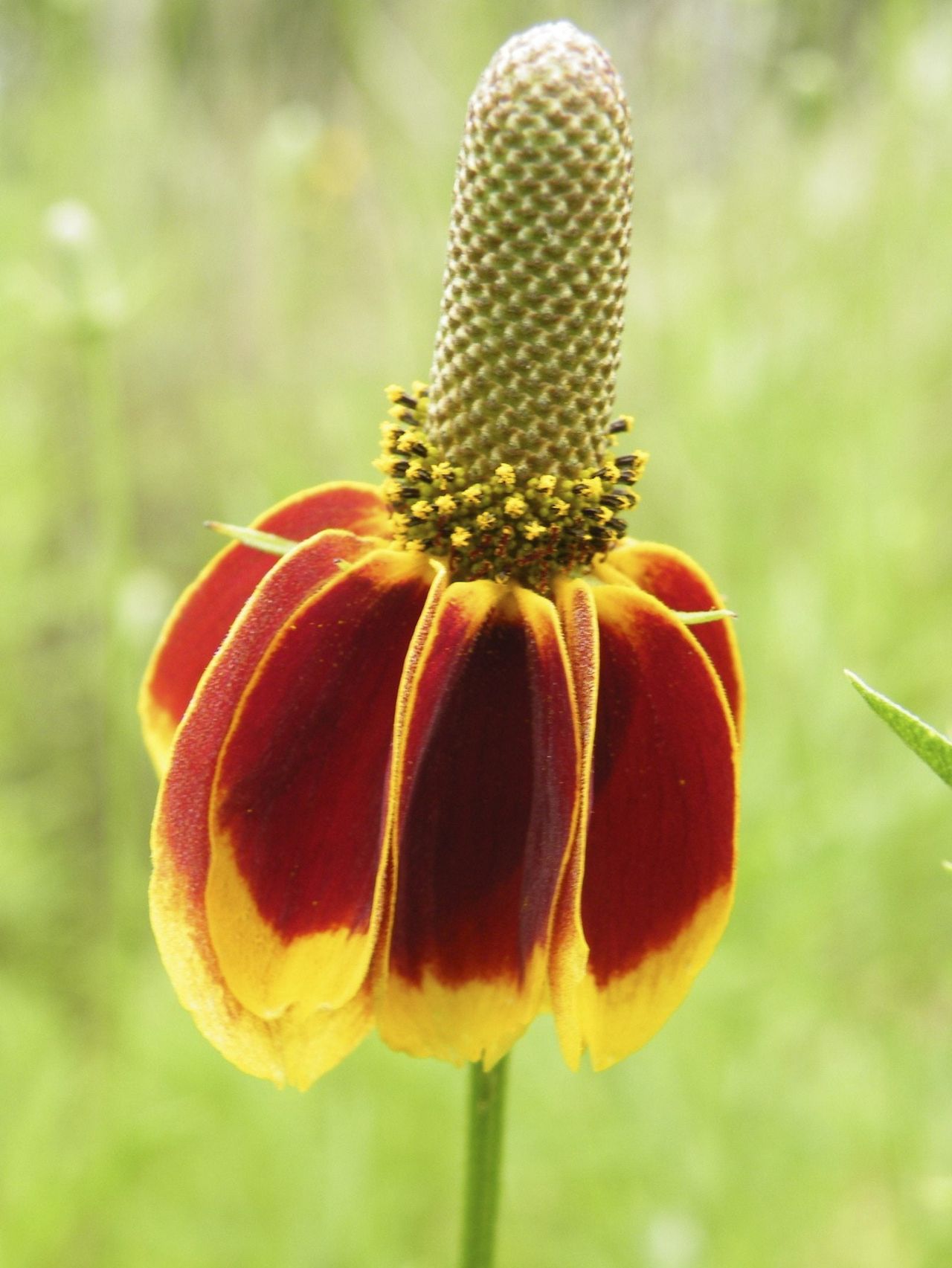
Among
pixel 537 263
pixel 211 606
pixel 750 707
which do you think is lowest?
pixel 750 707

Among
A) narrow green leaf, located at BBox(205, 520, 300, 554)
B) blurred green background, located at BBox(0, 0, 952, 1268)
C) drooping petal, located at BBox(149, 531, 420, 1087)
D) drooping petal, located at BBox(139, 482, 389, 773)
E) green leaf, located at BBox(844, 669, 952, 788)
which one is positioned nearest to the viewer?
green leaf, located at BBox(844, 669, 952, 788)

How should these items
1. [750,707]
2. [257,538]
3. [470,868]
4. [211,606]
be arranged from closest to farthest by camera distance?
1. [470,868]
2. [257,538]
3. [211,606]
4. [750,707]

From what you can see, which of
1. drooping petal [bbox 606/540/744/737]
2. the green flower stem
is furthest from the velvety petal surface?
drooping petal [bbox 606/540/744/737]

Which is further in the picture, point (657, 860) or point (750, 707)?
point (750, 707)

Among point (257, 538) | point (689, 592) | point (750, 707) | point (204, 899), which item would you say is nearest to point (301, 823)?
point (204, 899)

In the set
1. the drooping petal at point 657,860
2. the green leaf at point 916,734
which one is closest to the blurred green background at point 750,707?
the drooping petal at point 657,860

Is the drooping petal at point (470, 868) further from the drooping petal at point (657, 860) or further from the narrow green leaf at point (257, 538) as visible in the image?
the narrow green leaf at point (257, 538)

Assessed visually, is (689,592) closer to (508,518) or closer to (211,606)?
(508,518)

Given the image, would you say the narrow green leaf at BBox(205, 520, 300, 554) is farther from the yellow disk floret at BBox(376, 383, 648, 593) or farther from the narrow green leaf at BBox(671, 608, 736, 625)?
the narrow green leaf at BBox(671, 608, 736, 625)
